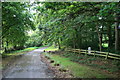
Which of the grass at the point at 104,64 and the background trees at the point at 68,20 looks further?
the grass at the point at 104,64

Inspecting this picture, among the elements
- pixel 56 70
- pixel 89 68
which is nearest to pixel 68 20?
pixel 56 70

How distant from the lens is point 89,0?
433 cm

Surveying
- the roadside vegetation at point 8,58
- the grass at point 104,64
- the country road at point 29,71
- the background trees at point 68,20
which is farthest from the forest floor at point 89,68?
the roadside vegetation at point 8,58

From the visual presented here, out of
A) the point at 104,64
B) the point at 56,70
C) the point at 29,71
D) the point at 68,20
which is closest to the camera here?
the point at 68,20

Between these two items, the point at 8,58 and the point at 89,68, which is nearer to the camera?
the point at 89,68

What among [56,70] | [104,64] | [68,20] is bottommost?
[56,70]

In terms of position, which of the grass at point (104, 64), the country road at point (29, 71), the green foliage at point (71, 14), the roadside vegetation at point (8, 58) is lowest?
the roadside vegetation at point (8, 58)

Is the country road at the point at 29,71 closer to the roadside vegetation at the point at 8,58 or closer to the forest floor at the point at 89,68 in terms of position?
the forest floor at the point at 89,68

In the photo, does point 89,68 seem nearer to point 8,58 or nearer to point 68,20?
point 68,20

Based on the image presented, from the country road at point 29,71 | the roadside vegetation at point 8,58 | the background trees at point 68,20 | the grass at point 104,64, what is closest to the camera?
the background trees at point 68,20

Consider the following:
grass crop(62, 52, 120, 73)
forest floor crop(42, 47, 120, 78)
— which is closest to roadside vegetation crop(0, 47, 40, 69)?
forest floor crop(42, 47, 120, 78)

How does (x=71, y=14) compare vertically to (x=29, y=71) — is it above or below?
above

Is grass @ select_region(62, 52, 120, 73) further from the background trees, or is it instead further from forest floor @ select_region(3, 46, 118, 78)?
the background trees

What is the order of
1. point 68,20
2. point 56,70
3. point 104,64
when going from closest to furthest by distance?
point 68,20 → point 56,70 → point 104,64
